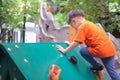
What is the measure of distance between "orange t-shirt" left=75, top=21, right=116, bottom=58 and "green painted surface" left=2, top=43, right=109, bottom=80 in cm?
33

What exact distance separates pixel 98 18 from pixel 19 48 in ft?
21.3

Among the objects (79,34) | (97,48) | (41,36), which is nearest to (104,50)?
(97,48)

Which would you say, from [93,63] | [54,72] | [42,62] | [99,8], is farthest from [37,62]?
[99,8]

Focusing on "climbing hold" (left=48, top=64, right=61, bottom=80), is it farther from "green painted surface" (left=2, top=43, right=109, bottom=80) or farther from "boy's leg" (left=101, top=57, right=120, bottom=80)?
"boy's leg" (left=101, top=57, right=120, bottom=80)

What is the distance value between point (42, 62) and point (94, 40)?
2.77ft

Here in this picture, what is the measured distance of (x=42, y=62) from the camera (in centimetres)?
369

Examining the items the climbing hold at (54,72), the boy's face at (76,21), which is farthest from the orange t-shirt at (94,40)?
the climbing hold at (54,72)

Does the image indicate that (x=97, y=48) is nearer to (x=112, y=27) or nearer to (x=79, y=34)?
(x=79, y=34)

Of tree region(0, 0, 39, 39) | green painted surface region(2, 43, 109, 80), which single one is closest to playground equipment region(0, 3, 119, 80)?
green painted surface region(2, 43, 109, 80)

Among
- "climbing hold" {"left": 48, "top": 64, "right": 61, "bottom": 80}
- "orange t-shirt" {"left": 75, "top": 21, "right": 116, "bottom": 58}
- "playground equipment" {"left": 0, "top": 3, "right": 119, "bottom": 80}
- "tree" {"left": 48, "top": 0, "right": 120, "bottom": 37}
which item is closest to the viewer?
"playground equipment" {"left": 0, "top": 3, "right": 119, "bottom": 80}

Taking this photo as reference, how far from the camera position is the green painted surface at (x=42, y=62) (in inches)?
131

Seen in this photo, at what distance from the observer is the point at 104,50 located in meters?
4.14

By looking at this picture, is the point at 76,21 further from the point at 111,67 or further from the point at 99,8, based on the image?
the point at 99,8

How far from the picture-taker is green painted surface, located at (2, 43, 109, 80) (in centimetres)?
332
